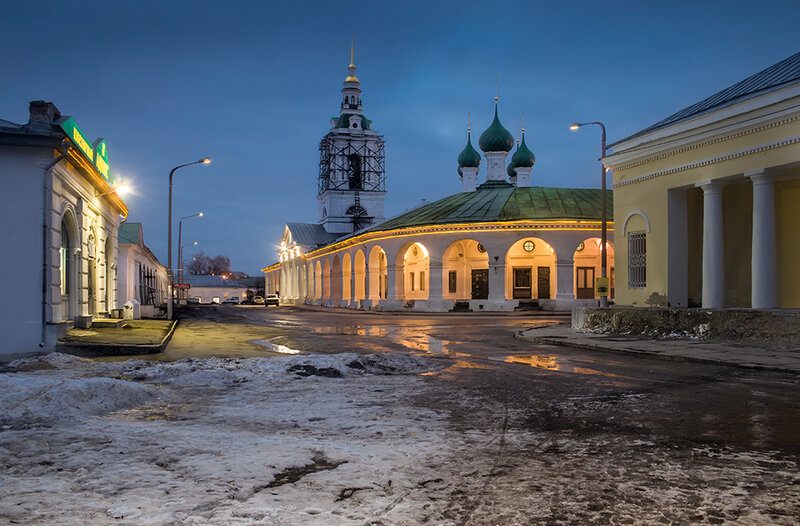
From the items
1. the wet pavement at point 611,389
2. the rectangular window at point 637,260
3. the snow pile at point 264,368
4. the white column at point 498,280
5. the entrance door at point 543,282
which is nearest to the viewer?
the wet pavement at point 611,389

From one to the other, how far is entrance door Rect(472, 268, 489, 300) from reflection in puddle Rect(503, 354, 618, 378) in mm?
32317

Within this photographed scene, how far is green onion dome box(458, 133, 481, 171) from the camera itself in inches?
2329

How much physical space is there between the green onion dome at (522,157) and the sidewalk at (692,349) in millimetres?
40340

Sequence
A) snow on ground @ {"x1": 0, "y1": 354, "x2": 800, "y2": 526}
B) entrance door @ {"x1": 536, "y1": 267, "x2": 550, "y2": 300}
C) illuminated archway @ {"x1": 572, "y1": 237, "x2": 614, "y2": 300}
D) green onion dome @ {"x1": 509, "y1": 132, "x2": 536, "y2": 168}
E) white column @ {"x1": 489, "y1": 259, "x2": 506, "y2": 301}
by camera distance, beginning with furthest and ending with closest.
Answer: green onion dome @ {"x1": 509, "y1": 132, "x2": 536, "y2": 168}, entrance door @ {"x1": 536, "y1": 267, "x2": 550, "y2": 300}, illuminated archway @ {"x1": 572, "y1": 237, "x2": 614, "y2": 300}, white column @ {"x1": 489, "y1": 259, "x2": 506, "y2": 301}, snow on ground @ {"x1": 0, "y1": 354, "x2": 800, "y2": 526}

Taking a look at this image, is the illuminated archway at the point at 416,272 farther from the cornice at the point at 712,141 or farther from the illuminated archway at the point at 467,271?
the cornice at the point at 712,141

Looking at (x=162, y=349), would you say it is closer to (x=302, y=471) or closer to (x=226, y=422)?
(x=226, y=422)

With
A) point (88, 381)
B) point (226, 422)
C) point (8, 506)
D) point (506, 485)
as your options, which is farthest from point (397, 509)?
point (88, 381)

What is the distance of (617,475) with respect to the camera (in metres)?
4.66

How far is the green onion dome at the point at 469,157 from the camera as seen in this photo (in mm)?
59156

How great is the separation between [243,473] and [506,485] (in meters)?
1.84

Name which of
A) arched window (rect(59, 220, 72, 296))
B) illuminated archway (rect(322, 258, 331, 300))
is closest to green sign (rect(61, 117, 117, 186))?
arched window (rect(59, 220, 72, 296))

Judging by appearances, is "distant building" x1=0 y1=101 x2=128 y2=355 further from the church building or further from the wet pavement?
the church building

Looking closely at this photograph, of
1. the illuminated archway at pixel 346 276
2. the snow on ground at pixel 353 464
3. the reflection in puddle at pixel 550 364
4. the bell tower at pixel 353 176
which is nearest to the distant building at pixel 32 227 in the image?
the snow on ground at pixel 353 464

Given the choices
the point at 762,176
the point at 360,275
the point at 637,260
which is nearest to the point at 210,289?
the point at 360,275
